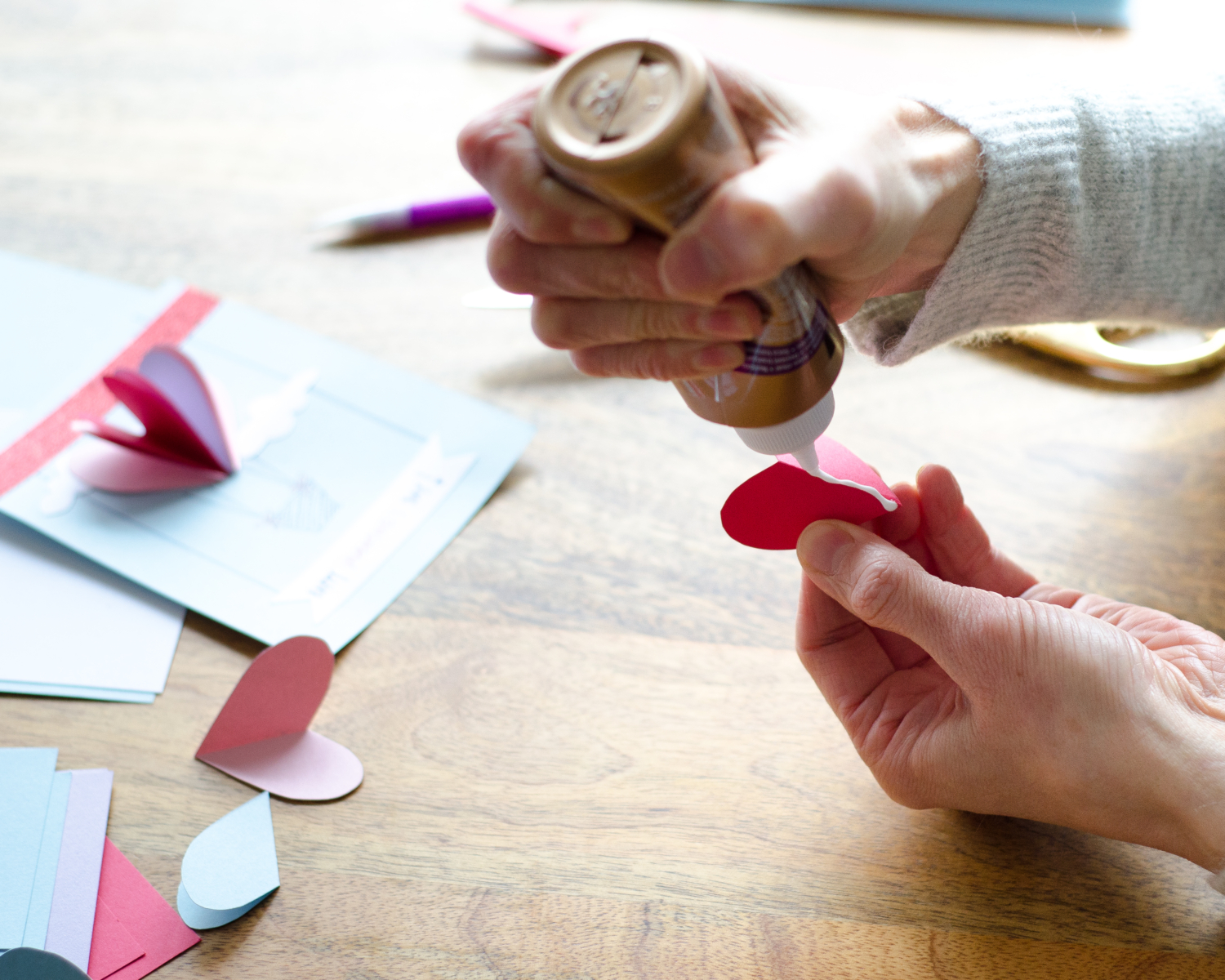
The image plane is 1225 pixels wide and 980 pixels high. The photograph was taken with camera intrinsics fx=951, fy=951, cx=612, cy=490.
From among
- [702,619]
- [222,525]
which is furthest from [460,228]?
[702,619]

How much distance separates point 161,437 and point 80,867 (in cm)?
33

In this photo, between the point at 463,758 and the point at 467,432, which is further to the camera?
the point at 467,432

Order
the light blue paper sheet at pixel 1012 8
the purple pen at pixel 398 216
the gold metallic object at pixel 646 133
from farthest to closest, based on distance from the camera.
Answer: the light blue paper sheet at pixel 1012 8 → the purple pen at pixel 398 216 → the gold metallic object at pixel 646 133

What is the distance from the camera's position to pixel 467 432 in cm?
76

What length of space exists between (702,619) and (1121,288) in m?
0.38

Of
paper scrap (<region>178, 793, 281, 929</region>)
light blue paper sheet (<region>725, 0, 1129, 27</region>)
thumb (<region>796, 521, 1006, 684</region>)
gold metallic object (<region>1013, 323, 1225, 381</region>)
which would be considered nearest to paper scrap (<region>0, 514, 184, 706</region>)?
paper scrap (<region>178, 793, 281, 929</region>)

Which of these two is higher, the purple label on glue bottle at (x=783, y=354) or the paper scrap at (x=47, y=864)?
the purple label on glue bottle at (x=783, y=354)

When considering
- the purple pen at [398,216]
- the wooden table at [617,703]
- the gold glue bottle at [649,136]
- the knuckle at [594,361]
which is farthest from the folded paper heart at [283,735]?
the purple pen at [398,216]

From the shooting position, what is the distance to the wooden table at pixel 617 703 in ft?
1.64

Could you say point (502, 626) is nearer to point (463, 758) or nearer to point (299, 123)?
point (463, 758)

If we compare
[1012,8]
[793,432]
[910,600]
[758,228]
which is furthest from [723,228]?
[1012,8]

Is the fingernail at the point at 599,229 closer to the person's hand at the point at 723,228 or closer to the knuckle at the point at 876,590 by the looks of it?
the person's hand at the point at 723,228

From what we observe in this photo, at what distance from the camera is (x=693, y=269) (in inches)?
15.8

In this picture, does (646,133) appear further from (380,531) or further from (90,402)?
(90,402)
